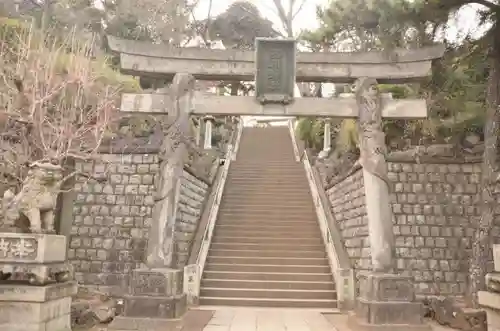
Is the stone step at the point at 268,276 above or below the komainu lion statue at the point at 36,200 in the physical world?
below

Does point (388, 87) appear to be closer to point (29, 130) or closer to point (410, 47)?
point (410, 47)

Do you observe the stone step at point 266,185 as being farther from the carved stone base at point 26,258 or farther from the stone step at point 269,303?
the carved stone base at point 26,258

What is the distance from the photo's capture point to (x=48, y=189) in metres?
6.57

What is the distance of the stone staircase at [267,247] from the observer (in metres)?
9.52

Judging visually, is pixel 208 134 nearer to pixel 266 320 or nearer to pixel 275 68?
pixel 275 68

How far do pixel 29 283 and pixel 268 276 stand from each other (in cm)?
547

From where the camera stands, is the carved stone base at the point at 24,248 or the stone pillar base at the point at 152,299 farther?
the stone pillar base at the point at 152,299

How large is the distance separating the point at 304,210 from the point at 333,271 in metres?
3.45

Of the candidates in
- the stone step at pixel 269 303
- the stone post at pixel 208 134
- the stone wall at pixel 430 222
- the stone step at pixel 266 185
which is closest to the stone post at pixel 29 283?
the stone step at pixel 269 303

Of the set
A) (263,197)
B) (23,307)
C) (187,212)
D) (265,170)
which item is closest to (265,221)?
(263,197)

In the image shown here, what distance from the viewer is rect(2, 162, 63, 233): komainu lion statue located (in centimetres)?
632

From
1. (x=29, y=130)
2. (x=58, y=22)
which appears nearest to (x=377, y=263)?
(x=29, y=130)

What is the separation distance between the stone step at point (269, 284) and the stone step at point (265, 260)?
0.80 metres

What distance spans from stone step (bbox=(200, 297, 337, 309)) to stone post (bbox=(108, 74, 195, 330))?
1394 mm
